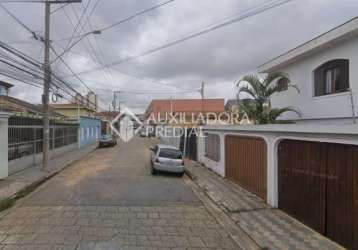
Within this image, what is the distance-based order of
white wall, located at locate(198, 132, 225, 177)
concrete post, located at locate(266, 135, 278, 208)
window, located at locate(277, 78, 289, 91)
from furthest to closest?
white wall, located at locate(198, 132, 225, 177) < window, located at locate(277, 78, 289, 91) < concrete post, located at locate(266, 135, 278, 208)

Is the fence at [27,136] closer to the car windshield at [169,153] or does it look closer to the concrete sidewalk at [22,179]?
the concrete sidewalk at [22,179]

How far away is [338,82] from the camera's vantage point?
1057 centimetres

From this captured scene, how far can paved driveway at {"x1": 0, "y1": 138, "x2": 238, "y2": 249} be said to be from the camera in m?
6.11

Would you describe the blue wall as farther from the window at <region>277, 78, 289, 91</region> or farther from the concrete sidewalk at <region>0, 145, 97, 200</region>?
the window at <region>277, 78, 289, 91</region>

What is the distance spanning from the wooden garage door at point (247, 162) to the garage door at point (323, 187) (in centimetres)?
125

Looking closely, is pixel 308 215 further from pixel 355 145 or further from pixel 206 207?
pixel 206 207

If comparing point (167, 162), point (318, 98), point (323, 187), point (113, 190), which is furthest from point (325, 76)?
point (113, 190)

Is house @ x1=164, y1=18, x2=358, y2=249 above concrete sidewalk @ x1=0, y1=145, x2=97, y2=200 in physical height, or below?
above

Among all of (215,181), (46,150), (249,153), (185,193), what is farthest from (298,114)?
(46,150)

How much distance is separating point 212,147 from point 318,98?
6.63 metres

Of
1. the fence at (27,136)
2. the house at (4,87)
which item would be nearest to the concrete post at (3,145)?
the fence at (27,136)

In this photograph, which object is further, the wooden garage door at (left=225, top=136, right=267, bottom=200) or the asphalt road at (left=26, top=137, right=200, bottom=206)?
the wooden garage door at (left=225, top=136, right=267, bottom=200)

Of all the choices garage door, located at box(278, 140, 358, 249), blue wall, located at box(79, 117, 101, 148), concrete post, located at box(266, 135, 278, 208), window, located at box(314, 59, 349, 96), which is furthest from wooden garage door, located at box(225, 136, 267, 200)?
blue wall, located at box(79, 117, 101, 148)

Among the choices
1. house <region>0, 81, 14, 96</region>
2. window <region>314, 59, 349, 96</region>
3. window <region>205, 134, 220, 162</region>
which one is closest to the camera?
window <region>314, 59, 349, 96</region>
